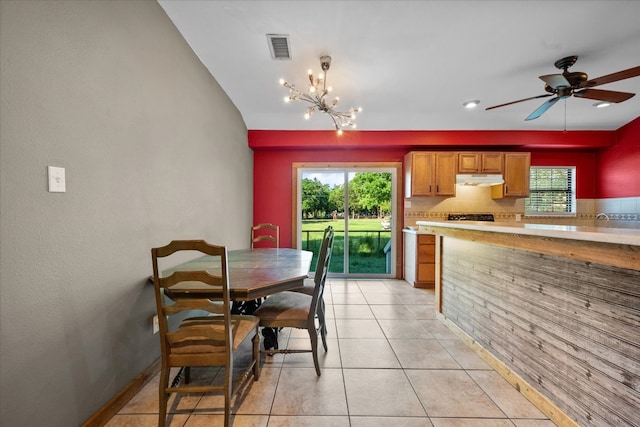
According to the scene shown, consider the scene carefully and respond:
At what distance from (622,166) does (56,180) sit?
689cm

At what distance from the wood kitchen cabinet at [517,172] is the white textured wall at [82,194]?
4813 mm

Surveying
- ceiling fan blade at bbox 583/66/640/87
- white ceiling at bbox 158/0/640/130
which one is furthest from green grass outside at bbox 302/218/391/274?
ceiling fan blade at bbox 583/66/640/87

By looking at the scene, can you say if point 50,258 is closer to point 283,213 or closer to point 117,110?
point 117,110

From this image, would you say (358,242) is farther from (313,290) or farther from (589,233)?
(589,233)

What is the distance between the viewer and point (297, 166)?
4.86m

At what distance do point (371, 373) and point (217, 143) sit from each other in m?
2.84

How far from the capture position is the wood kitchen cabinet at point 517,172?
4500 millimetres

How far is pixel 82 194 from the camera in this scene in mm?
1409

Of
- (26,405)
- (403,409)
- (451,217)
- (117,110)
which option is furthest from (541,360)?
(451,217)

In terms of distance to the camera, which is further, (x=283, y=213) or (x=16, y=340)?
(x=283, y=213)

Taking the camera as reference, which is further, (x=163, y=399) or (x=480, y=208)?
(x=480, y=208)

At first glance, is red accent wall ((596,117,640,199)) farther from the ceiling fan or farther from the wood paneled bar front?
the wood paneled bar front

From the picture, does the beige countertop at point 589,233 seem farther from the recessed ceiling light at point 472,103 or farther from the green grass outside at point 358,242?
the green grass outside at point 358,242

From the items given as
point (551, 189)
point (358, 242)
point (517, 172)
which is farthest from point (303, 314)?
point (551, 189)
